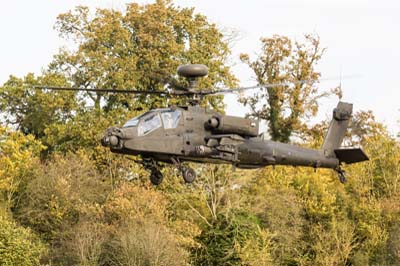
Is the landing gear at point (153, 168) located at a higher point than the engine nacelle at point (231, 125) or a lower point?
lower

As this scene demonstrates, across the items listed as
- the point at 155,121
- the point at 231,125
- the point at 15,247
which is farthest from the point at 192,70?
the point at 15,247

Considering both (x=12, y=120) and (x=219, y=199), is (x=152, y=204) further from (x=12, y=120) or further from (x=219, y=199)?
(x=12, y=120)

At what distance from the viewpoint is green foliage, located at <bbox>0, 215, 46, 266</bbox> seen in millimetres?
44938

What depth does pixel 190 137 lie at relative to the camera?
77.5ft

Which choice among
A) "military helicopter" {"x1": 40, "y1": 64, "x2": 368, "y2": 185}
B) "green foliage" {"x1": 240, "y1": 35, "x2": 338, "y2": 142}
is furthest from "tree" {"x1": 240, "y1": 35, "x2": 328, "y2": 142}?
"military helicopter" {"x1": 40, "y1": 64, "x2": 368, "y2": 185}

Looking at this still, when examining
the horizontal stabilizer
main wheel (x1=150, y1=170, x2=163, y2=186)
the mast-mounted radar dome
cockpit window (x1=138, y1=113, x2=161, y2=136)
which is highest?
the mast-mounted radar dome

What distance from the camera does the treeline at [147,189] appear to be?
46.6 metres

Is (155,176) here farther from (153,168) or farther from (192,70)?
(192,70)

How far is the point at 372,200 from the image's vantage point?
2119 inches

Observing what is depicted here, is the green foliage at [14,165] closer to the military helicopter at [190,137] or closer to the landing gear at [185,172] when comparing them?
the military helicopter at [190,137]

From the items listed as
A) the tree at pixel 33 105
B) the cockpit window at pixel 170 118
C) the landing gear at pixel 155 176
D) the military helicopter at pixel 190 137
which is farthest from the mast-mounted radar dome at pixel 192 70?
the tree at pixel 33 105

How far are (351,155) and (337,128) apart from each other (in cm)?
216

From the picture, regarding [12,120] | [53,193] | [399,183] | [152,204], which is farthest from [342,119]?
[12,120]

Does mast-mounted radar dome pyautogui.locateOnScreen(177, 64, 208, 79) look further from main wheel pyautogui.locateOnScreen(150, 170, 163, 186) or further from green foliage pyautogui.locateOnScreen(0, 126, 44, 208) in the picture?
green foliage pyautogui.locateOnScreen(0, 126, 44, 208)
